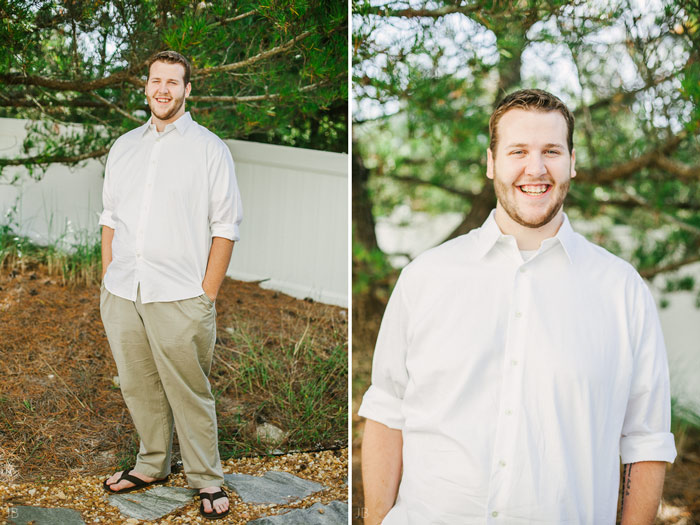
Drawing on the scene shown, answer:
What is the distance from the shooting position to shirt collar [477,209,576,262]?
1.85 meters

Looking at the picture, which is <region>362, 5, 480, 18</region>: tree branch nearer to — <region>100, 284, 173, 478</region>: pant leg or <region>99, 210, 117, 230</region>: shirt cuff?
<region>99, 210, 117, 230</region>: shirt cuff

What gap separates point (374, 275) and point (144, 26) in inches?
54.8

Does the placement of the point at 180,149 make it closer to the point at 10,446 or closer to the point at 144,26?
the point at 144,26

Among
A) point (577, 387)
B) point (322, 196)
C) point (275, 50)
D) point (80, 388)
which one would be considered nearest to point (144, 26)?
point (275, 50)

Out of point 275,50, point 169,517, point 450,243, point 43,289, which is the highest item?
point 275,50

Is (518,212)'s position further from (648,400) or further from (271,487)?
(271,487)

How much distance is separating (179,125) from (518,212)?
49.0 inches

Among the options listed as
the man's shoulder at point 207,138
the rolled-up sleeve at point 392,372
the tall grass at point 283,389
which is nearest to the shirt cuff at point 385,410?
the rolled-up sleeve at point 392,372

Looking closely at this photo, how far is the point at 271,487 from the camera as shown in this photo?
2.54 metres

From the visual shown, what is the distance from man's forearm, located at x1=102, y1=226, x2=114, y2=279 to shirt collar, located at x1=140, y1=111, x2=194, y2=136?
37 cm

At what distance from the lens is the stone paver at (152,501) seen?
2.35m

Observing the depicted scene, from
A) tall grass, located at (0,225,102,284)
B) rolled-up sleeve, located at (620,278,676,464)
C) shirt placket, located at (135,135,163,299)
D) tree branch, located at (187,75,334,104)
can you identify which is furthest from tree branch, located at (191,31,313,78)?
rolled-up sleeve, located at (620,278,676,464)

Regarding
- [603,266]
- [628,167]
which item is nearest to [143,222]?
[603,266]

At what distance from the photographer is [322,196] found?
2.98 metres
